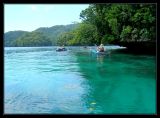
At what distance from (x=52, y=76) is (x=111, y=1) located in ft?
34.8

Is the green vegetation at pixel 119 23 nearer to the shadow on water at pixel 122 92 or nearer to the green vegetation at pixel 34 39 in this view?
the shadow on water at pixel 122 92

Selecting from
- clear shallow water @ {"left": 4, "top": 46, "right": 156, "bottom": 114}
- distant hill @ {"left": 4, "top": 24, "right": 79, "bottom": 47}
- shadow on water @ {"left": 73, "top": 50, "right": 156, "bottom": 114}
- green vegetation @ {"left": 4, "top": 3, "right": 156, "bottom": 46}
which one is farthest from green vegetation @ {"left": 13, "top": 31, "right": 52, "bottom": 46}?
clear shallow water @ {"left": 4, "top": 46, "right": 156, "bottom": 114}

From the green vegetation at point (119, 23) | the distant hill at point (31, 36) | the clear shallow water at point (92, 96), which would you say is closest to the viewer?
the clear shallow water at point (92, 96)

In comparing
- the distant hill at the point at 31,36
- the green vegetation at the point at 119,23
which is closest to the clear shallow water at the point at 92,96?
the green vegetation at the point at 119,23

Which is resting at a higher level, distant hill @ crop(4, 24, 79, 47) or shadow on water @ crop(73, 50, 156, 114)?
distant hill @ crop(4, 24, 79, 47)

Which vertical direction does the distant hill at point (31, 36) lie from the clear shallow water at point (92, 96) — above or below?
above

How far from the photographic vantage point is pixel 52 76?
12.3 meters

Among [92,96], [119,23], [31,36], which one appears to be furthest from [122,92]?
[31,36]

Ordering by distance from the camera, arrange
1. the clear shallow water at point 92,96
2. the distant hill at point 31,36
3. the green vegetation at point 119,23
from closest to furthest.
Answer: the clear shallow water at point 92,96 < the green vegetation at point 119,23 < the distant hill at point 31,36

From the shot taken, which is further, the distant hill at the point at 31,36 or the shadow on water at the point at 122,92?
the distant hill at the point at 31,36

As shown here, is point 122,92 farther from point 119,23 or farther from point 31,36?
point 31,36

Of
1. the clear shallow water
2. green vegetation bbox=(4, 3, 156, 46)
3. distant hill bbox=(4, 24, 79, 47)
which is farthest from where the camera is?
distant hill bbox=(4, 24, 79, 47)

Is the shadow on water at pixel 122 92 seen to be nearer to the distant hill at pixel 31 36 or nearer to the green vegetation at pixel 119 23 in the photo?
the green vegetation at pixel 119 23

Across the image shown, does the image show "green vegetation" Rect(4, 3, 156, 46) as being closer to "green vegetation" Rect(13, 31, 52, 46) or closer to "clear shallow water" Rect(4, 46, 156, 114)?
"clear shallow water" Rect(4, 46, 156, 114)
